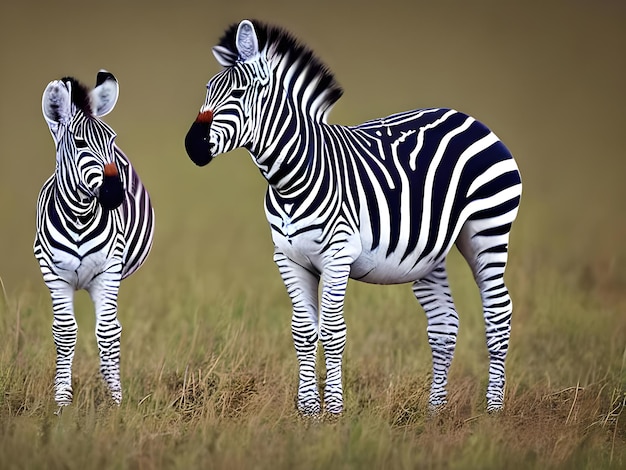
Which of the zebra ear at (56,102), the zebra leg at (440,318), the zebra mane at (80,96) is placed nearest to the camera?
the zebra ear at (56,102)

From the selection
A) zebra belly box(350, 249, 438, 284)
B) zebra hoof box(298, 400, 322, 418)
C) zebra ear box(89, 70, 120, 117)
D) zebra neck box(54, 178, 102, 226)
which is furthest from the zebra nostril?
zebra hoof box(298, 400, 322, 418)

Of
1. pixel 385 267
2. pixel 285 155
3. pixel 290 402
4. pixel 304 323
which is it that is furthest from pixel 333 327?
pixel 285 155

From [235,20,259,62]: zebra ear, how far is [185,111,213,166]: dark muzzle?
543mm

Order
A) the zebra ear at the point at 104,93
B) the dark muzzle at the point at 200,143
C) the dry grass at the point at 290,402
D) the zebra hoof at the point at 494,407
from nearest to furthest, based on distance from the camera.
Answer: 1. the dry grass at the point at 290,402
2. the dark muzzle at the point at 200,143
3. the zebra ear at the point at 104,93
4. the zebra hoof at the point at 494,407

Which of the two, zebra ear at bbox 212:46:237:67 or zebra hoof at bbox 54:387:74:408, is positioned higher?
zebra ear at bbox 212:46:237:67

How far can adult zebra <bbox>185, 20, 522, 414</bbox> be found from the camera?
6.26m

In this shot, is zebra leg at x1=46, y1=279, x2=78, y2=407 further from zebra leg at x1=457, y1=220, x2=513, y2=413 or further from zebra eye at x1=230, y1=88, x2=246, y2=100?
zebra leg at x1=457, y1=220, x2=513, y2=413

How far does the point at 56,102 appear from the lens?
628 centimetres

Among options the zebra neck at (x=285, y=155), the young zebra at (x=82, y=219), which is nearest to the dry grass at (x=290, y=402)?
the young zebra at (x=82, y=219)

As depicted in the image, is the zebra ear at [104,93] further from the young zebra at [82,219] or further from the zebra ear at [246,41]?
the zebra ear at [246,41]

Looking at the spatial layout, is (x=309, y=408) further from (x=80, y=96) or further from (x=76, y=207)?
(x=80, y=96)

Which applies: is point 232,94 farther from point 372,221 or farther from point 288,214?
point 372,221

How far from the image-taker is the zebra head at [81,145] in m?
6.18

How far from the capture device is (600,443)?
257 inches
